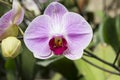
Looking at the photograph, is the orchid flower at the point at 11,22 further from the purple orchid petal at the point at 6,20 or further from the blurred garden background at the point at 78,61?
the blurred garden background at the point at 78,61

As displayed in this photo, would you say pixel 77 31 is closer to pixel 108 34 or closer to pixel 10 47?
pixel 10 47

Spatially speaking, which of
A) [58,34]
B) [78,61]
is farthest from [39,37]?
[78,61]

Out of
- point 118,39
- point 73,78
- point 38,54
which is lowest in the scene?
point 73,78

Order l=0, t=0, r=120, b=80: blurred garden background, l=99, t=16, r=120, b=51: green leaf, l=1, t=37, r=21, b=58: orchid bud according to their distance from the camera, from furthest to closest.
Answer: l=99, t=16, r=120, b=51: green leaf < l=0, t=0, r=120, b=80: blurred garden background < l=1, t=37, r=21, b=58: orchid bud

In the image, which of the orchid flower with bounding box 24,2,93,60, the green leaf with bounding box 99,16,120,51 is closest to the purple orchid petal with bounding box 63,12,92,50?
the orchid flower with bounding box 24,2,93,60

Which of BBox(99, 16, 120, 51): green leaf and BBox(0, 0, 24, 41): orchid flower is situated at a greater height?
BBox(0, 0, 24, 41): orchid flower

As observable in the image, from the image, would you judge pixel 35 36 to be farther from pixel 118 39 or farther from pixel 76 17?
pixel 118 39

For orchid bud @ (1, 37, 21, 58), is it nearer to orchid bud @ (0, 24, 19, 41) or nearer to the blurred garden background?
orchid bud @ (0, 24, 19, 41)

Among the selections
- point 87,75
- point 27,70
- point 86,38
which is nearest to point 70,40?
point 86,38

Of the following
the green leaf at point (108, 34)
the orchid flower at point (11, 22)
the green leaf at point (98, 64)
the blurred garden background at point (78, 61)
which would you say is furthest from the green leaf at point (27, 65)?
the orchid flower at point (11, 22)
